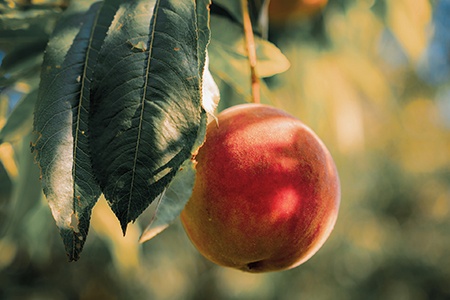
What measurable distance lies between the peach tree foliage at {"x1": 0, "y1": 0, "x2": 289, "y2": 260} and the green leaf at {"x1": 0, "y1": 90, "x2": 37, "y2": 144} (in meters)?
0.36

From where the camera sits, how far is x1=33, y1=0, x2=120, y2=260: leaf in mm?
561

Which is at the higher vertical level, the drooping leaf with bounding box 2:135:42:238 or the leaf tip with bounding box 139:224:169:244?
the leaf tip with bounding box 139:224:169:244

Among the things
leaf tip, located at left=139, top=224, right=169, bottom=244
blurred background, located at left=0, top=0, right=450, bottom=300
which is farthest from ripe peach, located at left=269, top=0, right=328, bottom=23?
blurred background, located at left=0, top=0, right=450, bottom=300

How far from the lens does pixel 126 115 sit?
54cm

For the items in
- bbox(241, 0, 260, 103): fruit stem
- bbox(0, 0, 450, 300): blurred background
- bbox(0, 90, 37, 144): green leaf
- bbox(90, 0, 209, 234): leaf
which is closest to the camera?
bbox(90, 0, 209, 234): leaf

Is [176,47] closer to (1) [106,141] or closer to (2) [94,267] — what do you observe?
(1) [106,141]

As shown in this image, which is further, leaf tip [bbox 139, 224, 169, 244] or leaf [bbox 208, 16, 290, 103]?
leaf [bbox 208, 16, 290, 103]

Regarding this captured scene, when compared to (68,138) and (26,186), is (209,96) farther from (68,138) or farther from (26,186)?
(26,186)

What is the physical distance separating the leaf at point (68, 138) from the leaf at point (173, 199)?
83 millimetres

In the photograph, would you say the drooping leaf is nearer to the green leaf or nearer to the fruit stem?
the green leaf

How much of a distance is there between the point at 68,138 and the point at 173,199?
0.41ft

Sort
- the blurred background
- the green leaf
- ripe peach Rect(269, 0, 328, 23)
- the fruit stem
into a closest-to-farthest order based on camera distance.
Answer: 1. the fruit stem
2. the green leaf
3. ripe peach Rect(269, 0, 328, 23)
4. the blurred background

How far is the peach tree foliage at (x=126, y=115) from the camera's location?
1.74 feet

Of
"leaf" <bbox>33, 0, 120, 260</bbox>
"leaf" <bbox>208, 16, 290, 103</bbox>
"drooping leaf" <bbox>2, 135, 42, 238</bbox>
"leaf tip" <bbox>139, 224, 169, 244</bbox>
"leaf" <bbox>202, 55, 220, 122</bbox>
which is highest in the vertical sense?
"leaf" <bbox>202, 55, 220, 122</bbox>
